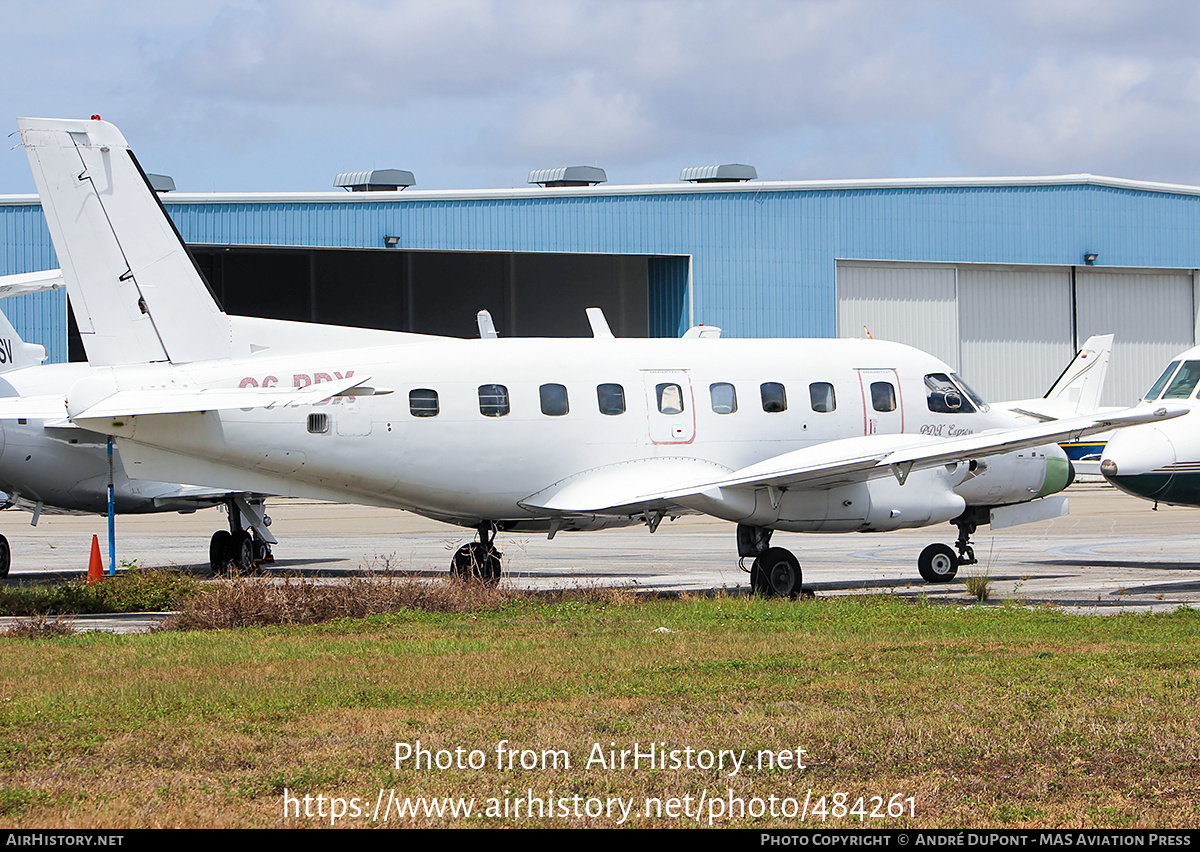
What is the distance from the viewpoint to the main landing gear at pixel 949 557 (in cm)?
1911

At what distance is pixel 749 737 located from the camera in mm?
8523

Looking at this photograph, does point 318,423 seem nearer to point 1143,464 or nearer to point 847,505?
point 847,505

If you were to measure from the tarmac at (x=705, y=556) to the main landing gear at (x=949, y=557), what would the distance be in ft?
0.67

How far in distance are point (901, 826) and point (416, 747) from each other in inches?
117

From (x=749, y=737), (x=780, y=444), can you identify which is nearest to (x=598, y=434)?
(x=780, y=444)

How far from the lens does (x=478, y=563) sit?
18406 mm

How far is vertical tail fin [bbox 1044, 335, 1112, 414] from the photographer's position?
37.3 m

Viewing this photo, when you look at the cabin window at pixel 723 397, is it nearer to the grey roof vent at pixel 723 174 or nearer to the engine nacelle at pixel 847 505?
the engine nacelle at pixel 847 505

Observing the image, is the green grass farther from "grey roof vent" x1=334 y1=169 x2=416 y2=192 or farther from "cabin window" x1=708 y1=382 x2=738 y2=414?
"grey roof vent" x1=334 y1=169 x2=416 y2=192

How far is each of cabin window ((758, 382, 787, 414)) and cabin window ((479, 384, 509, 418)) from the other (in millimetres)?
3324

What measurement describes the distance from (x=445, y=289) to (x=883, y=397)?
41013 mm

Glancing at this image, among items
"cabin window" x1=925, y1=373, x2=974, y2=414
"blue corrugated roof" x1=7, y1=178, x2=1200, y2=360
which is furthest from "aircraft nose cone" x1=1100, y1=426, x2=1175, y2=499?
"blue corrugated roof" x1=7, y1=178, x2=1200, y2=360

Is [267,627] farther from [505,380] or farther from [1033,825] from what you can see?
[1033,825]

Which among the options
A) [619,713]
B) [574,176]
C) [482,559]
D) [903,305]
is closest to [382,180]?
[574,176]
